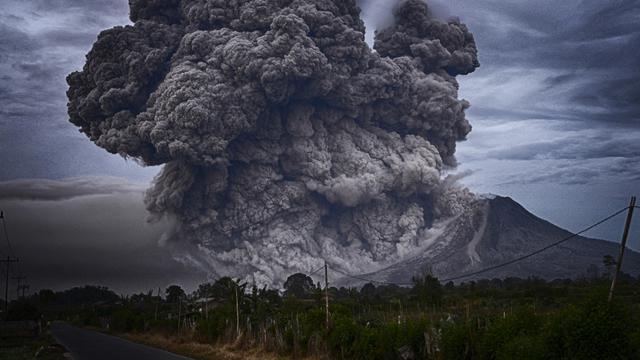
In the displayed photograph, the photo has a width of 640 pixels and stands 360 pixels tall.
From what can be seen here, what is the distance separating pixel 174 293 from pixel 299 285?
25449 mm

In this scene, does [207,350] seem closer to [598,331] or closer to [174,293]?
[598,331]

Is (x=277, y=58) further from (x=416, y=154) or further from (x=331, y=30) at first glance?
(x=416, y=154)

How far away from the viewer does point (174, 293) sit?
124 metres

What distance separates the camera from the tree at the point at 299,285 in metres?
111

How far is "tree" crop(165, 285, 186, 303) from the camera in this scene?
122m

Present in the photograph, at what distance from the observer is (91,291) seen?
571 feet

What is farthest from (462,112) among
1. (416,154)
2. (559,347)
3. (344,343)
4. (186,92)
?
(559,347)

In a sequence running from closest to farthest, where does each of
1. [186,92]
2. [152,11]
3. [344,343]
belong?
[344,343] → [186,92] → [152,11]

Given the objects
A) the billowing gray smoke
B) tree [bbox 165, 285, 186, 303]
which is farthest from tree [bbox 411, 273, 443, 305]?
tree [bbox 165, 285, 186, 303]

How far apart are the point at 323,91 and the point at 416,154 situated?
17.6 m

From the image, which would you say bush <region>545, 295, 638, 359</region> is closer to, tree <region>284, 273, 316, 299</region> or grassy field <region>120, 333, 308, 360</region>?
grassy field <region>120, 333, 308, 360</region>

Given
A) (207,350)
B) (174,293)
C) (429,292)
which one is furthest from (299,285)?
(207,350)

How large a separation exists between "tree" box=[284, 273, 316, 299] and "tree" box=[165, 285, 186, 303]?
19.3 meters

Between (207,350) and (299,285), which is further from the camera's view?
(299,285)
